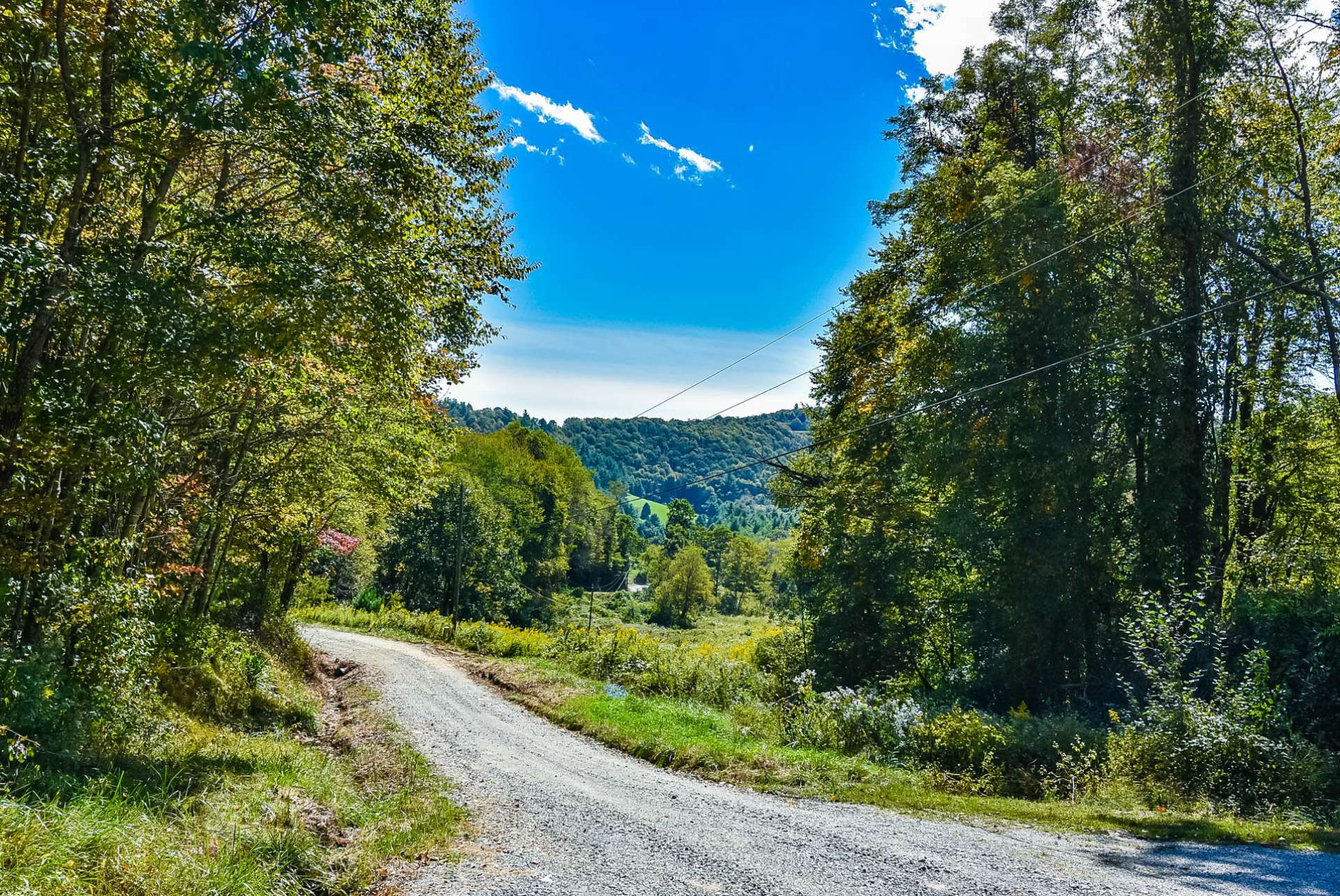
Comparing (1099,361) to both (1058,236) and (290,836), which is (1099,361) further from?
(290,836)

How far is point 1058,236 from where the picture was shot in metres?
14.7

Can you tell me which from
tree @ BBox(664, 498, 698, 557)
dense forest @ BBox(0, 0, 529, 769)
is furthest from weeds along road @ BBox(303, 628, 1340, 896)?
tree @ BBox(664, 498, 698, 557)

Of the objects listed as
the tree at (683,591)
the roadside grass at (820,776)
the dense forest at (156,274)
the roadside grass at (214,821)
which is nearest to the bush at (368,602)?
the roadside grass at (820,776)

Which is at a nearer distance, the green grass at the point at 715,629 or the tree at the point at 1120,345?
the tree at the point at 1120,345

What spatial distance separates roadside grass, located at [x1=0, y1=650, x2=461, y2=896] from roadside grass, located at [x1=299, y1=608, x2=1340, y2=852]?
4337 millimetres

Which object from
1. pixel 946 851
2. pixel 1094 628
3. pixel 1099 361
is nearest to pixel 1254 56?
pixel 1099 361

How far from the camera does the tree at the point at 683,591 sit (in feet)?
270

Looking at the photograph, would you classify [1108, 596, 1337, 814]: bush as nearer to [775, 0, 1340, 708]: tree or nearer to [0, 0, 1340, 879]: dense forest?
[0, 0, 1340, 879]: dense forest

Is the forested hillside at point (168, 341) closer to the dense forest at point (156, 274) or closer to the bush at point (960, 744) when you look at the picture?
the dense forest at point (156, 274)

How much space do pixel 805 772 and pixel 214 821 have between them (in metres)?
7.56

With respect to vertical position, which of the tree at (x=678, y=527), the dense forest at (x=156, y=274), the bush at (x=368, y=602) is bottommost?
the bush at (x=368, y=602)

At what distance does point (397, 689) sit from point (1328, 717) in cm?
1796

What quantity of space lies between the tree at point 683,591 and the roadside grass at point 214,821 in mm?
74076

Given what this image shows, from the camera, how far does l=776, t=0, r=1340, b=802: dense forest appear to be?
548 inches
